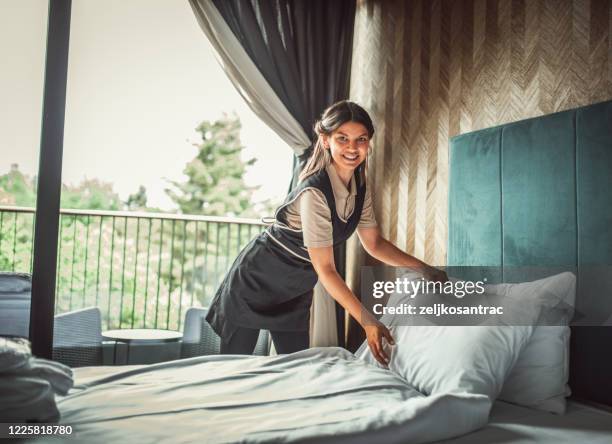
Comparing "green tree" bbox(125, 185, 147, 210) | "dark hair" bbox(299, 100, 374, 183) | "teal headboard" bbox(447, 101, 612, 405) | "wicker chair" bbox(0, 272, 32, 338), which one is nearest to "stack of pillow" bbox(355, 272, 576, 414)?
"teal headboard" bbox(447, 101, 612, 405)

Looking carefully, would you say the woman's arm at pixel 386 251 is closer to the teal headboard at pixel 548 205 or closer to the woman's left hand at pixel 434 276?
the woman's left hand at pixel 434 276

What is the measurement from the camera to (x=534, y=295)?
4.91ft

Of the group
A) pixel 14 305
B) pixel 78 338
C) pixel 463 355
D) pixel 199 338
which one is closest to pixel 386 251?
pixel 463 355

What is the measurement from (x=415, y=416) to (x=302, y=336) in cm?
111

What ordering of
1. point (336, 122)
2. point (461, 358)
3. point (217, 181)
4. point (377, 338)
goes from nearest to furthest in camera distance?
1. point (461, 358)
2. point (377, 338)
3. point (336, 122)
4. point (217, 181)

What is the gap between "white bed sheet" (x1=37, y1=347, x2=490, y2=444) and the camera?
100 cm

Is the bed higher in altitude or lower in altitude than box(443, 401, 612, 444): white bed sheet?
higher

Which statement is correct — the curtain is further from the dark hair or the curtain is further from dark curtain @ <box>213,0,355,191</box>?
the dark hair

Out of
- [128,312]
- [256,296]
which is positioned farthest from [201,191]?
[256,296]

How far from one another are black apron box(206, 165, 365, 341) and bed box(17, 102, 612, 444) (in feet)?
0.93

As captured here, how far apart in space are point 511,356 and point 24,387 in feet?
3.69

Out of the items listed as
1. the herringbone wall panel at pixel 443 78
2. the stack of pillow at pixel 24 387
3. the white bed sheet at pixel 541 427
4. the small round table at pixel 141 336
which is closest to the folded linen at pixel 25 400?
the stack of pillow at pixel 24 387

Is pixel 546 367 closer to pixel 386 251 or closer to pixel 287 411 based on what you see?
pixel 287 411

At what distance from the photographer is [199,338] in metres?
3.38
